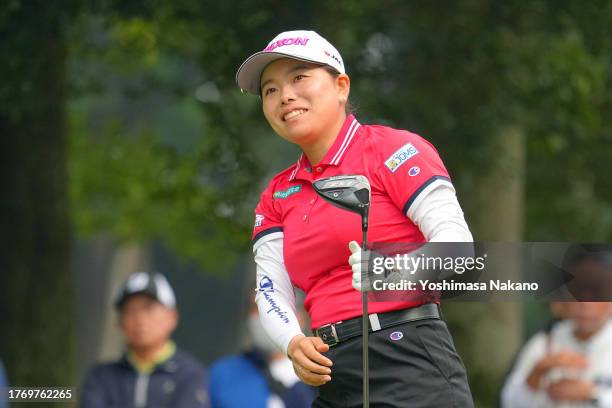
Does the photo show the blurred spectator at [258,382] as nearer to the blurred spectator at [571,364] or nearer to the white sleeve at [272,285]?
the blurred spectator at [571,364]

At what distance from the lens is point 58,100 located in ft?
43.9

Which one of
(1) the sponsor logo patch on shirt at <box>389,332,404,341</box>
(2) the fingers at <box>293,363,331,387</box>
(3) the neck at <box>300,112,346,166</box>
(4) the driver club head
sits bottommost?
(2) the fingers at <box>293,363,331,387</box>

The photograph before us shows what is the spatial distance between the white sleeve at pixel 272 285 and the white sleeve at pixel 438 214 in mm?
576

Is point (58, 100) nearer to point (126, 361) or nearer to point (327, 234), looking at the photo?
point (126, 361)

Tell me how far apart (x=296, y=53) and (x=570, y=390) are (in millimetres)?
2589

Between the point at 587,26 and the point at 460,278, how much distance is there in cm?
890

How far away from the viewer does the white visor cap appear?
4.55m

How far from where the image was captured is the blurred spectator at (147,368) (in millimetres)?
7730

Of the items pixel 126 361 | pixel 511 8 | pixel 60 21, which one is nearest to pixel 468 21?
pixel 511 8

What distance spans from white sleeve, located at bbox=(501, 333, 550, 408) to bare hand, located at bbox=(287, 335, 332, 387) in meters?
2.47

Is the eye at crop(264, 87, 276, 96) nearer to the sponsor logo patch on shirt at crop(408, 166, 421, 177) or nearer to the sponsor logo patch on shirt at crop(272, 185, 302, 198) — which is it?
the sponsor logo patch on shirt at crop(272, 185, 302, 198)

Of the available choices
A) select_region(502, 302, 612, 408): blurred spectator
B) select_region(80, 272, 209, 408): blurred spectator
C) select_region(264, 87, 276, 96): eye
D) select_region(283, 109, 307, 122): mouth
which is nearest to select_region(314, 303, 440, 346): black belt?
select_region(283, 109, 307, 122): mouth

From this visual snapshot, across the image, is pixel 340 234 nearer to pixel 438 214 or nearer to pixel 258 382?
pixel 438 214

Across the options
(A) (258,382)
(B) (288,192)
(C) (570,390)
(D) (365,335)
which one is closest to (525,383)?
(C) (570,390)
